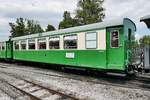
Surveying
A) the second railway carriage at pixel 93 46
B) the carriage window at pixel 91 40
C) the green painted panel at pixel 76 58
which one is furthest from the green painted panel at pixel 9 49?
the carriage window at pixel 91 40

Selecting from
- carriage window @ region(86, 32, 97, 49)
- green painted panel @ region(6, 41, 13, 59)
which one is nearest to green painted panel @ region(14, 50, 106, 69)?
carriage window @ region(86, 32, 97, 49)

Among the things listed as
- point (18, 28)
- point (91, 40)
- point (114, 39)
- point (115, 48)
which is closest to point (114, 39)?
point (114, 39)

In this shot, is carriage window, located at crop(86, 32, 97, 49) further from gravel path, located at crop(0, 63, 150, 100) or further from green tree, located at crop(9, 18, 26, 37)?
green tree, located at crop(9, 18, 26, 37)

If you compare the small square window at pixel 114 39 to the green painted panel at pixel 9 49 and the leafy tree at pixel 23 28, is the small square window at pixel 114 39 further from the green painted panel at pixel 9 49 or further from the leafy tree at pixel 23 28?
the leafy tree at pixel 23 28

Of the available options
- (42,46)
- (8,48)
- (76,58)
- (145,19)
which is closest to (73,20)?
(8,48)

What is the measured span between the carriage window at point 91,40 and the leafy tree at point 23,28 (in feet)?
223

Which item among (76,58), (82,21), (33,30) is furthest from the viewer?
(33,30)

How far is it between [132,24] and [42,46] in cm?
823

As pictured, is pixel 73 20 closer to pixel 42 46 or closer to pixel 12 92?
pixel 42 46

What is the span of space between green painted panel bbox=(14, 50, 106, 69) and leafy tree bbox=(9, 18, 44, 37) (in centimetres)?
6114

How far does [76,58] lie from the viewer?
1627 centimetres

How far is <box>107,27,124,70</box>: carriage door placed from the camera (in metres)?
13.2

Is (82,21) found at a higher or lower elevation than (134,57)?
higher

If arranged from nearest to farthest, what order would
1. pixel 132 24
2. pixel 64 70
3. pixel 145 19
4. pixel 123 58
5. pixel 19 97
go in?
pixel 19 97, pixel 145 19, pixel 123 58, pixel 132 24, pixel 64 70
